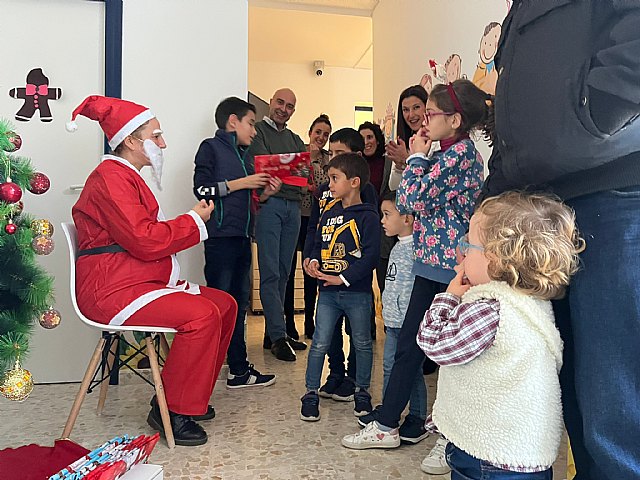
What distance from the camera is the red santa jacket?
1.87 m

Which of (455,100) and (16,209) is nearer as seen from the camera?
(16,209)

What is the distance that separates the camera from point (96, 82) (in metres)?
2.59

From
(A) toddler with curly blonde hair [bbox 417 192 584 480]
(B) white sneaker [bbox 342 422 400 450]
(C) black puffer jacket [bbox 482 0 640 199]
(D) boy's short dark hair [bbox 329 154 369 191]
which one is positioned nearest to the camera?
(C) black puffer jacket [bbox 482 0 640 199]

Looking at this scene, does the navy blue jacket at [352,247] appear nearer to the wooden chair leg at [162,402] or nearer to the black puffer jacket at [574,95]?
the wooden chair leg at [162,402]

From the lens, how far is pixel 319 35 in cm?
550

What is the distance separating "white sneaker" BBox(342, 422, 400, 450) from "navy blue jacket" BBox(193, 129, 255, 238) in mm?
1044

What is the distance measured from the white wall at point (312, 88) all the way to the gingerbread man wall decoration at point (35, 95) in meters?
3.89

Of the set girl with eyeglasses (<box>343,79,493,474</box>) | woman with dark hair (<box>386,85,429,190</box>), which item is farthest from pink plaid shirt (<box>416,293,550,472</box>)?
woman with dark hair (<box>386,85,429,190</box>)

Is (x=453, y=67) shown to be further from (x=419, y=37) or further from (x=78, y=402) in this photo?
(x=78, y=402)

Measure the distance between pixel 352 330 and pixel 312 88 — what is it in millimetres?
4664

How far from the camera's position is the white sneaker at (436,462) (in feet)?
5.59

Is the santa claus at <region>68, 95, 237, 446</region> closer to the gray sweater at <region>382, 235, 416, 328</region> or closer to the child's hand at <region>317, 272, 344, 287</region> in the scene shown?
the child's hand at <region>317, 272, 344, 287</region>

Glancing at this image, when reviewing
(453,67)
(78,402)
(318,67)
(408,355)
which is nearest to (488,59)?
(453,67)

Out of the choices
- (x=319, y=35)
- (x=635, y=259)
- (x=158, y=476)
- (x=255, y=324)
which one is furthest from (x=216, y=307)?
(x=319, y=35)
